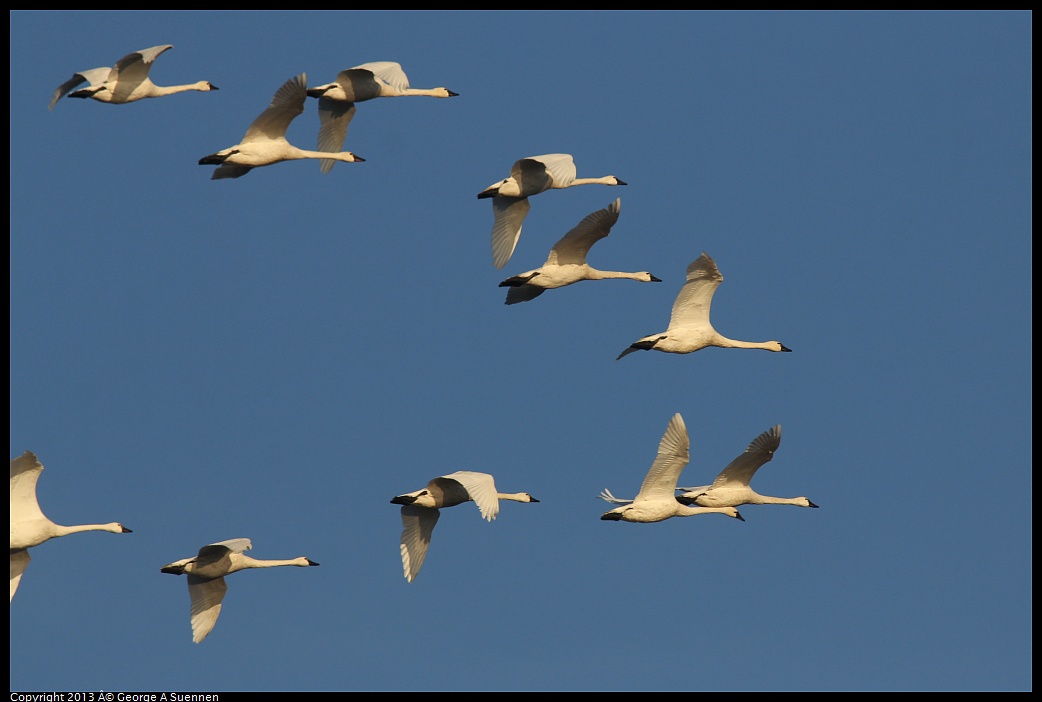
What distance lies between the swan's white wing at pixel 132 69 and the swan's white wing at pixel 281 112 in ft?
8.95

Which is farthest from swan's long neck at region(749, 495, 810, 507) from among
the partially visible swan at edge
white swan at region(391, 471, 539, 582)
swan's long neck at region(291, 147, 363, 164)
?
swan's long neck at region(291, 147, 363, 164)

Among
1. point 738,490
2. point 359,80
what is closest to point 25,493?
point 359,80

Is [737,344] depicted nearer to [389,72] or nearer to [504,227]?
[504,227]

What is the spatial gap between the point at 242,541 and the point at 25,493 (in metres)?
5.05

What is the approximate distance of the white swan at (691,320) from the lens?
54594 millimetres

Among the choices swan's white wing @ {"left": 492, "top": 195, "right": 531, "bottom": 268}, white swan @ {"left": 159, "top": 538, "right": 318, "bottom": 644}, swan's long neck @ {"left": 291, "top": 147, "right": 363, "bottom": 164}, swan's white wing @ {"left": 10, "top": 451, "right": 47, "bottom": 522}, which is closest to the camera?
swan's white wing @ {"left": 10, "top": 451, "right": 47, "bottom": 522}

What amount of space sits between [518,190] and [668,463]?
24.6 ft

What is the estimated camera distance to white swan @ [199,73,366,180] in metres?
54.2

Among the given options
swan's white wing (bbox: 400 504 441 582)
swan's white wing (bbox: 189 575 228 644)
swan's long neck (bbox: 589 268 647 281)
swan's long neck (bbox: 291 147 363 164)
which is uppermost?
swan's long neck (bbox: 291 147 363 164)

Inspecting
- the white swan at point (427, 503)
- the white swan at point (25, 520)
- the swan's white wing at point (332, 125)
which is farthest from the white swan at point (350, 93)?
the white swan at point (25, 520)

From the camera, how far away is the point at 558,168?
5559 centimetres

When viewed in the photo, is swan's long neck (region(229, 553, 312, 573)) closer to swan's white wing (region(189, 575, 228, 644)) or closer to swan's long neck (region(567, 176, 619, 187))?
swan's white wing (region(189, 575, 228, 644))

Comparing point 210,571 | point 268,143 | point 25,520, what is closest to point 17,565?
point 25,520

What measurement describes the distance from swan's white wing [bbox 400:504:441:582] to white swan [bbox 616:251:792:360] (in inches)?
243
